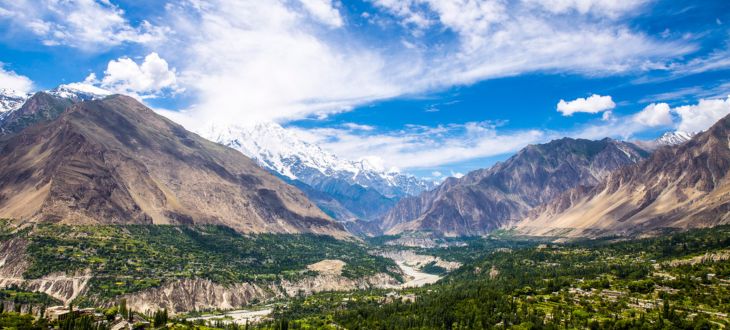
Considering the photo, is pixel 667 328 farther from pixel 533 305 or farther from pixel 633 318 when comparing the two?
pixel 533 305

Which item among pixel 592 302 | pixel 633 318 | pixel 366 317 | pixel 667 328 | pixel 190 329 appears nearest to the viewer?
pixel 667 328

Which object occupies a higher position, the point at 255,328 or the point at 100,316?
the point at 100,316

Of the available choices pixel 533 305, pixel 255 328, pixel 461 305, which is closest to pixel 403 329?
pixel 461 305

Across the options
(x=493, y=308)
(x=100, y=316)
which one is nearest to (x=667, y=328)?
(x=493, y=308)

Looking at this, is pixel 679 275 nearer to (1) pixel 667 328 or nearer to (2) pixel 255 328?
(1) pixel 667 328

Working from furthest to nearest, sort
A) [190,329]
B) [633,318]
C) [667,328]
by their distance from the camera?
[190,329] < [633,318] < [667,328]

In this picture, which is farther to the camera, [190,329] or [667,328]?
[190,329]

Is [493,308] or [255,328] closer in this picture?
[493,308]

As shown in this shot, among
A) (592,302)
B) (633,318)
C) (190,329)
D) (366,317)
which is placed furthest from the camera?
(366,317)

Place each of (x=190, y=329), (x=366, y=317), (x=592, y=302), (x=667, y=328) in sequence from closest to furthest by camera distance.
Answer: (x=667, y=328), (x=190, y=329), (x=592, y=302), (x=366, y=317)
